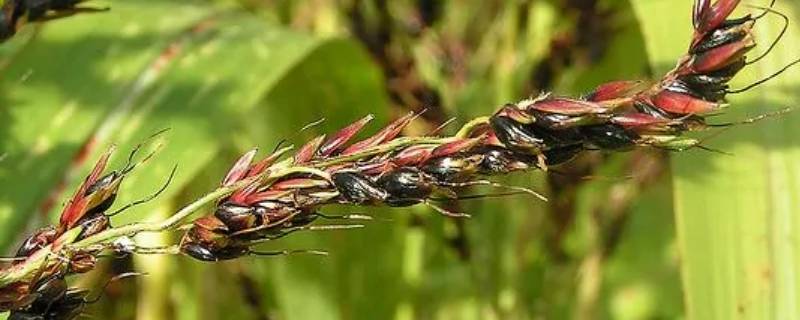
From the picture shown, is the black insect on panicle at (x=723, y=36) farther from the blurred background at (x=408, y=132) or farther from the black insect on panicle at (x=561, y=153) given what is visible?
the blurred background at (x=408, y=132)

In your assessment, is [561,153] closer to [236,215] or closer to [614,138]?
[614,138]

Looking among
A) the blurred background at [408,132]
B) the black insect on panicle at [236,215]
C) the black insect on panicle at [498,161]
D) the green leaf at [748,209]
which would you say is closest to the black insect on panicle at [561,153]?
the black insect on panicle at [498,161]

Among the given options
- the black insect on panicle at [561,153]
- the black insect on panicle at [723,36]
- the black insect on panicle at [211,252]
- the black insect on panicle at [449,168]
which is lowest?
the black insect on panicle at [211,252]

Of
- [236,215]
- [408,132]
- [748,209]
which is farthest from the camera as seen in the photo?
[408,132]

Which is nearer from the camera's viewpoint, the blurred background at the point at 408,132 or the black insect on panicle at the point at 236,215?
the black insect on panicle at the point at 236,215

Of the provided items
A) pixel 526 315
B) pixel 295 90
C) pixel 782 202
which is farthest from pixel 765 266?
pixel 295 90

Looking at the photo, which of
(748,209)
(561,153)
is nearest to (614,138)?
(561,153)

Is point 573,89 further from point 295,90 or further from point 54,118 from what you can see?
point 54,118
